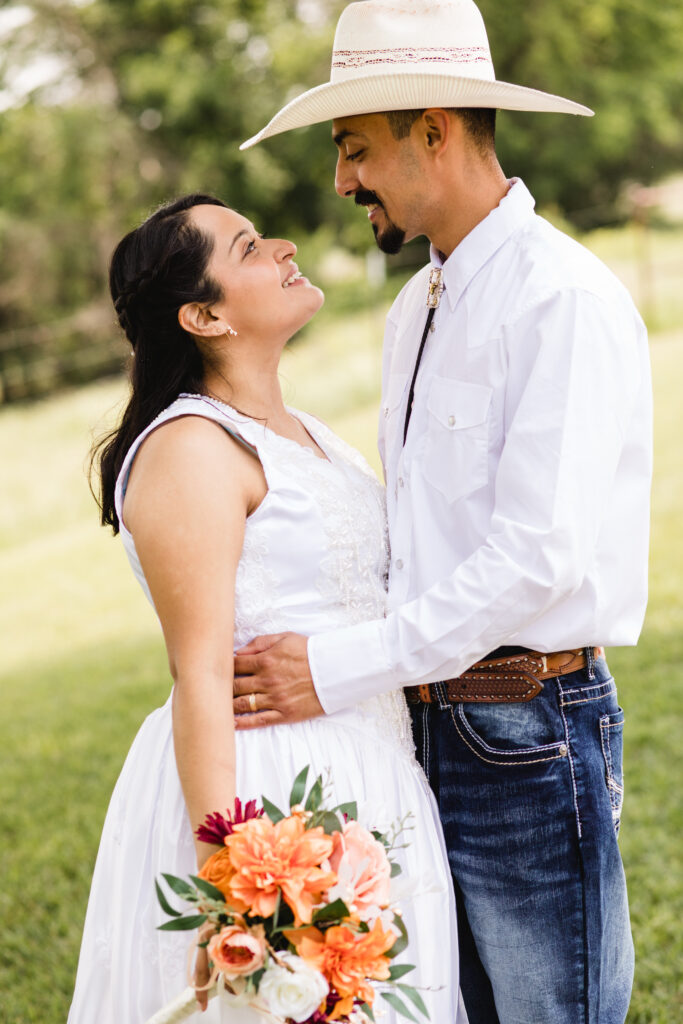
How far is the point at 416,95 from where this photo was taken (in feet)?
7.45

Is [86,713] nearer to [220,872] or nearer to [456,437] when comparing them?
[456,437]

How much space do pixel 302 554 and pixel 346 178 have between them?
875 mm

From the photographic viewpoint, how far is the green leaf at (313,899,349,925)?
1.49 metres

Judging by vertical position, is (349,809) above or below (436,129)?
below

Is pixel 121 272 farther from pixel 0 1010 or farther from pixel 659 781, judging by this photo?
pixel 659 781

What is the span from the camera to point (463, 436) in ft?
7.28

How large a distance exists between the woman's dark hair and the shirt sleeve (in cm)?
70

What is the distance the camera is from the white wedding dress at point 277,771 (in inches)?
85.2

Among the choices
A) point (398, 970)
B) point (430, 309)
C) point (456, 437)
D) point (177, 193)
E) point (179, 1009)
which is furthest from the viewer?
point (177, 193)

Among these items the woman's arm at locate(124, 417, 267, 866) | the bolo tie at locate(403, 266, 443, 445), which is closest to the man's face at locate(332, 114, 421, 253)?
the bolo tie at locate(403, 266, 443, 445)

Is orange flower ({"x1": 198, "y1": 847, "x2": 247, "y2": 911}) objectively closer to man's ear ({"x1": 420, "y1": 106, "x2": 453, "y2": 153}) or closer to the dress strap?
the dress strap

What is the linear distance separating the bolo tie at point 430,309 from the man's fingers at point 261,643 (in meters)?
0.57

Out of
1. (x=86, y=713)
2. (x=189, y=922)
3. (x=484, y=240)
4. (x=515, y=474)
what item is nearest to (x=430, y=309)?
(x=484, y=240)

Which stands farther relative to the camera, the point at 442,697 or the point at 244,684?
the point at 442,697
